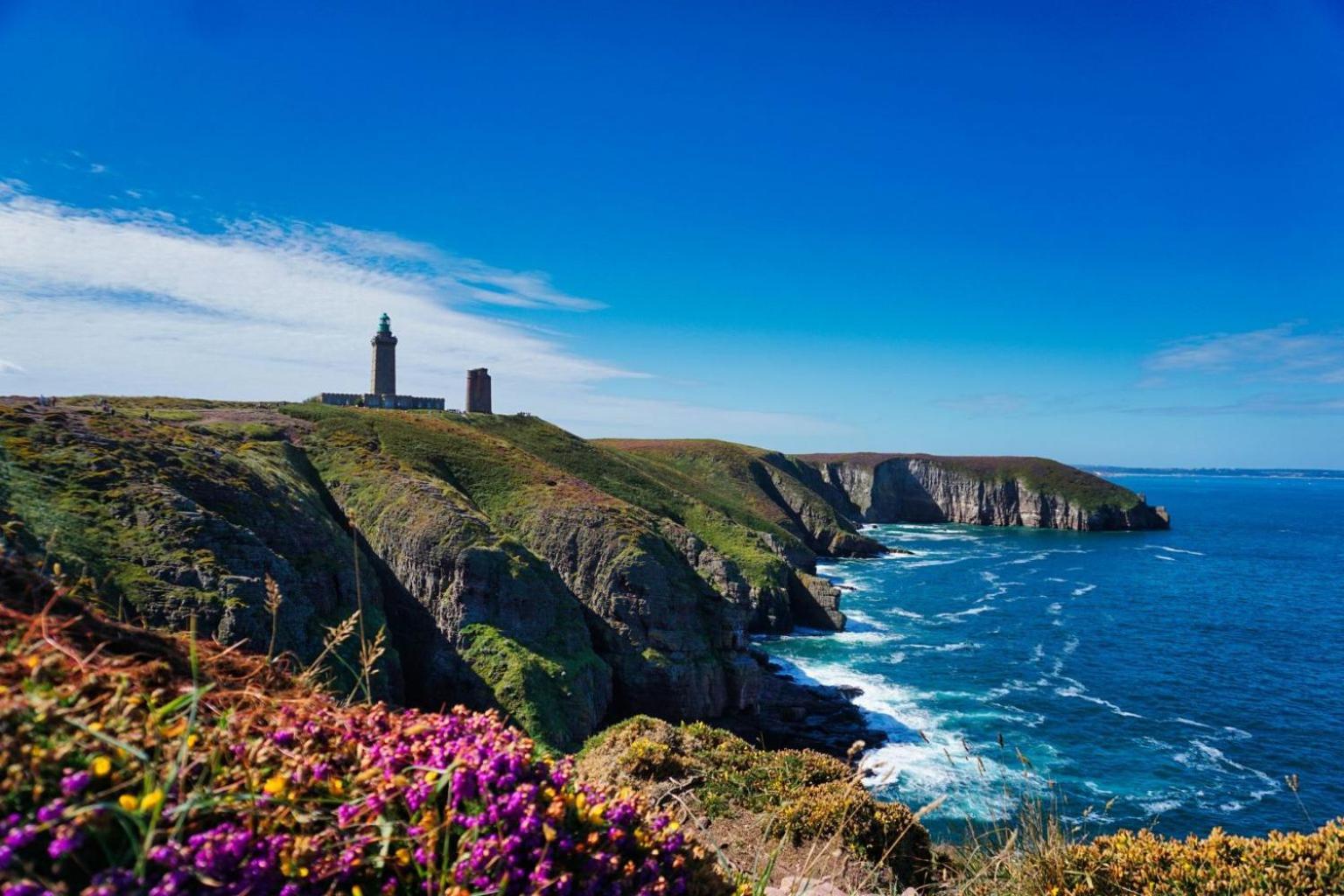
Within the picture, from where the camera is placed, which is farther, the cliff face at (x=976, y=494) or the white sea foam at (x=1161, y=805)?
the cliff face at (x=976, y=494)

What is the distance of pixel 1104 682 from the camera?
4919cm

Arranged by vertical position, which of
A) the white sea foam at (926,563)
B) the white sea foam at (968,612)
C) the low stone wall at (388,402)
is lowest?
the white sea foam at (968,612)

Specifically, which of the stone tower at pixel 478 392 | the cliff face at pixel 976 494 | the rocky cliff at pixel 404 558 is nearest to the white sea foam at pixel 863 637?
the rocky cliff at pixel 404 558

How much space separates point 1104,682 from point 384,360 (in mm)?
86804

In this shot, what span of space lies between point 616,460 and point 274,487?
54.4 meters

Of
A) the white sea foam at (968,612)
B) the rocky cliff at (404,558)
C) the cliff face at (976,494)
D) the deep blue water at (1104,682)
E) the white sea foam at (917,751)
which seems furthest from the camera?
the cliff face at (976,494)

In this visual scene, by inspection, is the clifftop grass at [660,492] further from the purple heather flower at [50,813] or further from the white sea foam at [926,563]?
the purple heather flower at [50,813]

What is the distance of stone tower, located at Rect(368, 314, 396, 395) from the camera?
9194 centimetres

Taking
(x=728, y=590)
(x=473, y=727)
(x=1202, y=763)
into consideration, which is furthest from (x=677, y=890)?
(x=728, y=590)

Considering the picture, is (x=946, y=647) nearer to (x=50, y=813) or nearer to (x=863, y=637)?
(x=863, y=637)

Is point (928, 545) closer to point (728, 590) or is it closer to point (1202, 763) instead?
point (728, 590)

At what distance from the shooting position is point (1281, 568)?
95875 millimetres

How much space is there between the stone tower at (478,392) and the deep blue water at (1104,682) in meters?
53.8

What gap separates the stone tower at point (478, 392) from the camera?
9706cm
